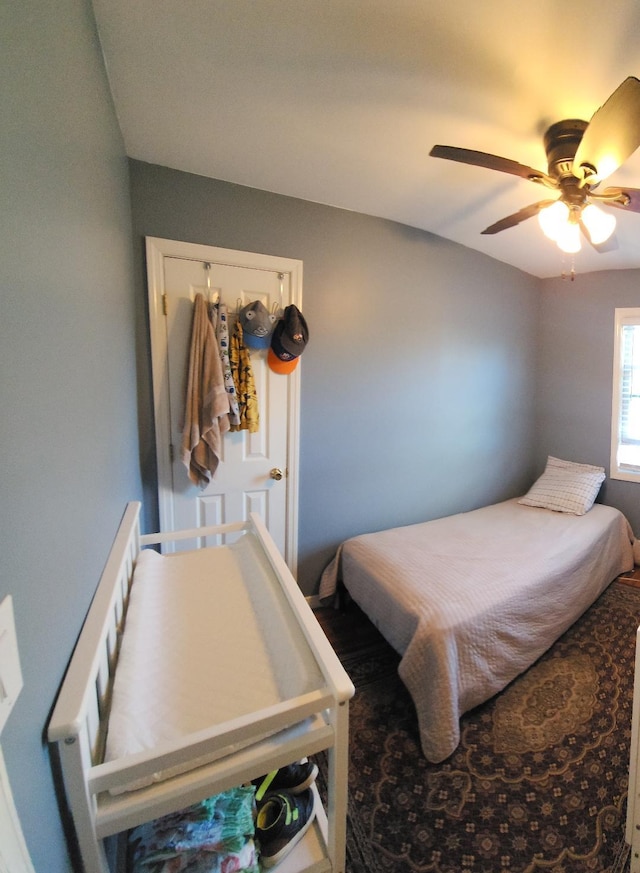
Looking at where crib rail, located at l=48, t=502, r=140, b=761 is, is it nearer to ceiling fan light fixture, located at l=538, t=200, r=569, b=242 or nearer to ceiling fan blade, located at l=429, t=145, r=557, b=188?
ceiling fan blade, located at l=429, t=145, r=557, b=188

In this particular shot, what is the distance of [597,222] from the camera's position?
146cm

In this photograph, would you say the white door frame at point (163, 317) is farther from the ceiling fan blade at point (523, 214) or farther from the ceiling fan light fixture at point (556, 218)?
the ceiling fan light fixture at point (556, 218)

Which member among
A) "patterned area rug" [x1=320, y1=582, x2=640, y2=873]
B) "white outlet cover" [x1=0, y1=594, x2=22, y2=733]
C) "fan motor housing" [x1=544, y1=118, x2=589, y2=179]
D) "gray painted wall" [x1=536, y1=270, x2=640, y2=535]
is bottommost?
"patterned area rug" [x1=320, y1=582, x2=640, y2=873]

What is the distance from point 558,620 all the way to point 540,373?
2308mm

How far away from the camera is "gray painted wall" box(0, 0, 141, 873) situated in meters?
0.50

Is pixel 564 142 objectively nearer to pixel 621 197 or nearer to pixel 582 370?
pixel 621 197

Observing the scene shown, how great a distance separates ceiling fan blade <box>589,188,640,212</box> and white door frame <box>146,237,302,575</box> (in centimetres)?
145

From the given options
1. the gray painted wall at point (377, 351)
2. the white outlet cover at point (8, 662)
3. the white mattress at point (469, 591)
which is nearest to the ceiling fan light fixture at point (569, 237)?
the gray painted wall at point (377, 351)

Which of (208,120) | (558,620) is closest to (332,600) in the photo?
(558,620)

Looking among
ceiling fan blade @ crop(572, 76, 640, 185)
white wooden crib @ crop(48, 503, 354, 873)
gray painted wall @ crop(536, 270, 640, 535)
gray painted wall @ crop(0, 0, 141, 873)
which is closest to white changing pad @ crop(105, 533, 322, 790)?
white wooden crib @ crop(48, 503, 354, 873)

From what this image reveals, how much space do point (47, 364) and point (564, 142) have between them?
1916 mm

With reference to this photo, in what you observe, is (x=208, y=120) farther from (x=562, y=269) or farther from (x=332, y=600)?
(x=562, y=269)

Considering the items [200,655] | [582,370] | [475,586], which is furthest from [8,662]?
[582,370]

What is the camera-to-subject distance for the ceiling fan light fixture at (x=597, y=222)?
142 centimetres
